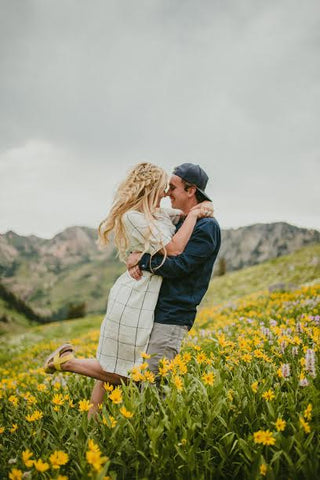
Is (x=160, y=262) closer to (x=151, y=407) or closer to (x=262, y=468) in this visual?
(x=151, y=407)

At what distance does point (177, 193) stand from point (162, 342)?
177cm

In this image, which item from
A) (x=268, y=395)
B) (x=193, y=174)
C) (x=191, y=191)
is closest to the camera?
(x=268, y=395)

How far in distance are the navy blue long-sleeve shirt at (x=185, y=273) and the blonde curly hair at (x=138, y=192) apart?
0.55 m

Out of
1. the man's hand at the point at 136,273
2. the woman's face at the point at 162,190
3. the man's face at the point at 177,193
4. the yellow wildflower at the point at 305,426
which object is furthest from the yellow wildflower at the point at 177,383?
the man's face at the point at 177,193

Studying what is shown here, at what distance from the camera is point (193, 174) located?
3855 millimetres

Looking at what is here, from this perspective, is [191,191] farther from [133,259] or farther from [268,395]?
[268,395]

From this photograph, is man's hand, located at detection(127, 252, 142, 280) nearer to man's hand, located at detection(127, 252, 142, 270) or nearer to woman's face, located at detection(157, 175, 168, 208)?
man's hand, located at detection(127, 252, 142, 270)

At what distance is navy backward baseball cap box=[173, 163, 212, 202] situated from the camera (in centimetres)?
386

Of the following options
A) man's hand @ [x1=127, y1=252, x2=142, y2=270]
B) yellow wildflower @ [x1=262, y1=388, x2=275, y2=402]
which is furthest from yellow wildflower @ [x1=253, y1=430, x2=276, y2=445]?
man's hand @ [x1=127, y1=252, x2=142, y2=270]

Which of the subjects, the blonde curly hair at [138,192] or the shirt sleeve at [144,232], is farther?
the blonde curly hair at [138,192]

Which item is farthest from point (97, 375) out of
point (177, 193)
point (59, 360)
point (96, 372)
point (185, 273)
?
point (177, 193)

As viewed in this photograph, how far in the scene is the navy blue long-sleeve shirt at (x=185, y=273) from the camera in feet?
11.1

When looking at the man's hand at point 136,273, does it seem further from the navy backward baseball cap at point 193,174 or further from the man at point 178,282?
the navy backward baseball cap at point 193,174

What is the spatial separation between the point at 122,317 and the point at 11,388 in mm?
3264
